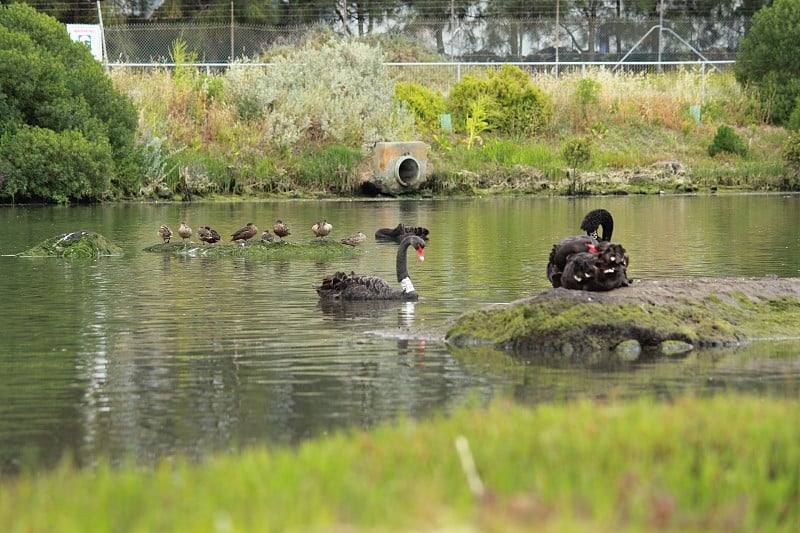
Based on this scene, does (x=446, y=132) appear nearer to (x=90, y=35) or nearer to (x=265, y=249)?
(x=90, y=35)

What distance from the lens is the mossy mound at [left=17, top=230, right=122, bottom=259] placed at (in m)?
26.2

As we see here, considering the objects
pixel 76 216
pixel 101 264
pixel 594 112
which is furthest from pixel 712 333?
pixel 594 112

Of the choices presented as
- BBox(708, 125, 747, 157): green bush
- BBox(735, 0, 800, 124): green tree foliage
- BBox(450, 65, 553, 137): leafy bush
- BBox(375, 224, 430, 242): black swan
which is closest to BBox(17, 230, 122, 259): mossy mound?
BBox(375, 224, 430, 242): black swan

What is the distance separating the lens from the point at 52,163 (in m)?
43.1

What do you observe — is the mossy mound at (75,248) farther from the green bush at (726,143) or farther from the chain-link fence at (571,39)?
the chain-link fence at (571,39)

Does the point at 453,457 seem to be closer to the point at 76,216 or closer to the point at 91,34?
the point at 76,216

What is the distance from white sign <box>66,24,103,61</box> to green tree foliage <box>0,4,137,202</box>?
11.0 m

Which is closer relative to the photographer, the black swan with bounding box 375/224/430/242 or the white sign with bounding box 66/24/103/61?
the black swan with bounding box 375/224/430/242

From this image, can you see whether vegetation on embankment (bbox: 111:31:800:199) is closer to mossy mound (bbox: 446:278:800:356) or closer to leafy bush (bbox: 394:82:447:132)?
leafy bush (bbox: 394:82:447:132)

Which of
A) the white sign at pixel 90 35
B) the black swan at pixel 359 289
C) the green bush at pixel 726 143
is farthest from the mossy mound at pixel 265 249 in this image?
the white sign at pixel 90 35

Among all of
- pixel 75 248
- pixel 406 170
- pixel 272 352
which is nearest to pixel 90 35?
pixel 406 170

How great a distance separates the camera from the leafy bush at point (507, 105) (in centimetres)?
5688

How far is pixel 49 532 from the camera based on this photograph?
20.6 ft

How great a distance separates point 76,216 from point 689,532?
1325 inches
